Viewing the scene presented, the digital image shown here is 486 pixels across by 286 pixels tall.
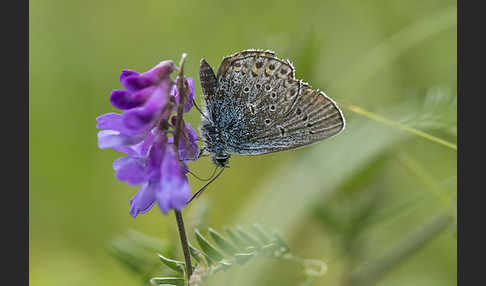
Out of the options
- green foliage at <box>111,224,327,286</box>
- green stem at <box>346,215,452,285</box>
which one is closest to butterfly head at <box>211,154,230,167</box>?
green foliage at <box>111,224,327,286</box>

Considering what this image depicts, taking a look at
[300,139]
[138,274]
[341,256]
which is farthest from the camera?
[341,256]

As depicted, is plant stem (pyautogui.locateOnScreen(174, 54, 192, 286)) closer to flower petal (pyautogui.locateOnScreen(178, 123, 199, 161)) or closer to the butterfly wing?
flower petal (pyautogui.locateOnScreen(178, 123, 199, 161))

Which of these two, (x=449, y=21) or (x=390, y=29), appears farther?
(x=390, y=29)

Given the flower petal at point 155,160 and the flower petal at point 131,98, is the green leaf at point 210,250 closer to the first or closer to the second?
the flower petal at point 155,160

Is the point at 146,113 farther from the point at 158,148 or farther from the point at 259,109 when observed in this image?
the point at 259,109

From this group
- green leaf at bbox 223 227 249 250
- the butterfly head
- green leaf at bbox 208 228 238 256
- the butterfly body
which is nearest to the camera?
green leaf at bbox 208 228 238 256

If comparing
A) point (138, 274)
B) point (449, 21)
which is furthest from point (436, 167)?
point (138, 274)

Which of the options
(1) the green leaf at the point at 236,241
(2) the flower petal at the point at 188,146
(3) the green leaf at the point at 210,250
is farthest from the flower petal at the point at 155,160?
(1) the green leaf at the point at 236,241

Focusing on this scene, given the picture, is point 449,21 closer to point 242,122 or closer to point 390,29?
point 390,29
